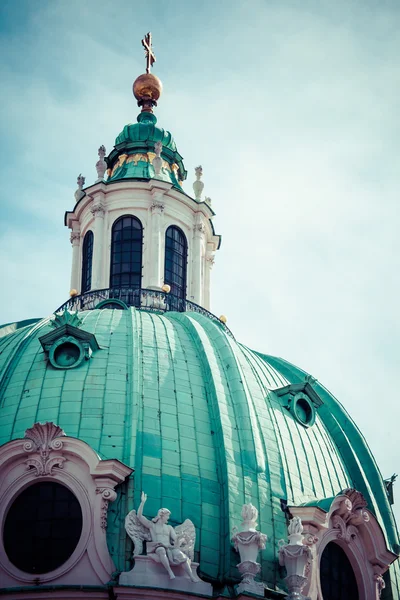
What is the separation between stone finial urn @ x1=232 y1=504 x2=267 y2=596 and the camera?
27812 millimetres

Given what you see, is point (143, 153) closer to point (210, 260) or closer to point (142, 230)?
point (142, 230)

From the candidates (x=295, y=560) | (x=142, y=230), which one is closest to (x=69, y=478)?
(x=295, y=560)

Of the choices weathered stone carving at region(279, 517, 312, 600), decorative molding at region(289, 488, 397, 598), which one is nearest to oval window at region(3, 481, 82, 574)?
weathered stone carving at region(279, 517, 312, 600)

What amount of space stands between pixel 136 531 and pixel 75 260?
16.1 metres

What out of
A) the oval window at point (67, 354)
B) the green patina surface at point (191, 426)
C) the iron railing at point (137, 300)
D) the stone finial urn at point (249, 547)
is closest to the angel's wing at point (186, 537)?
the green patina surface at point (191, 426)

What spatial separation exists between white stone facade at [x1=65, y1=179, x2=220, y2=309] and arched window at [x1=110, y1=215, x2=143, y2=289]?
0.56 feet

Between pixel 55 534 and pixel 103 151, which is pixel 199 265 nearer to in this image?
pixel 103 151

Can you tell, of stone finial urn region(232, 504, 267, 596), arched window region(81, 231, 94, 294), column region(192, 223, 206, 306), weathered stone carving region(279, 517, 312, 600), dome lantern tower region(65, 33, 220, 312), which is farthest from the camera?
arched window region(81, 231, 94, 294)

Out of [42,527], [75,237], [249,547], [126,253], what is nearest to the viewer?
[249,547]

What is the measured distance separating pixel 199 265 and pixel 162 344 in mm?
7959

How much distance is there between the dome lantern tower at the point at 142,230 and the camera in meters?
39.7

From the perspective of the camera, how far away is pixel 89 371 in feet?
106

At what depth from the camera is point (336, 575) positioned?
3042cm

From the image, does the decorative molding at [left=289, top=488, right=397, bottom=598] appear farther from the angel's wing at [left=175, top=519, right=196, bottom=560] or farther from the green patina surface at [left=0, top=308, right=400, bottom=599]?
the angel's wing at [left=175, top=519, right=196, bottom=560]
